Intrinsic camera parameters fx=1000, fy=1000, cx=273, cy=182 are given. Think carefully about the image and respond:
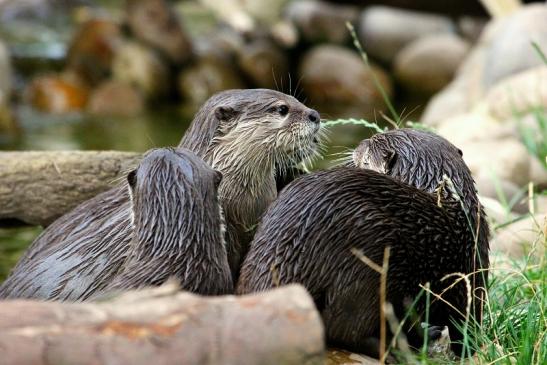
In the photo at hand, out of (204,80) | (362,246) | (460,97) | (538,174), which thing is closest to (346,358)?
(362,246)

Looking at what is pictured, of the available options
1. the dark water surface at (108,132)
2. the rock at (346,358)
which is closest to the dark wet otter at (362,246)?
the rock at (346,358)

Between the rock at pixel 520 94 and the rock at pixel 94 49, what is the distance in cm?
552

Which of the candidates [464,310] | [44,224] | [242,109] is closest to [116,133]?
[44,224]

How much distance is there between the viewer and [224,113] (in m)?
3.21

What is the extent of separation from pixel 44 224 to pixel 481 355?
6.65ft

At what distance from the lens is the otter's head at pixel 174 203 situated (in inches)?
98.9

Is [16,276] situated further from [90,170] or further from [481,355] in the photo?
[481,355]

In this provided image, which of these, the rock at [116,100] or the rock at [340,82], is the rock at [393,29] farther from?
the rock at [116,100]

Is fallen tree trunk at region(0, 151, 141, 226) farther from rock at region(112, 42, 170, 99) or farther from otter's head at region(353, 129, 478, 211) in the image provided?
rock at region(112, 42, 170, 99)

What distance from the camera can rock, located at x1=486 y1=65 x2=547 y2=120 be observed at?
20.4 feet

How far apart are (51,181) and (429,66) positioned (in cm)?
846

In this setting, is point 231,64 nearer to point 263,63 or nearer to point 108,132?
point 263,63

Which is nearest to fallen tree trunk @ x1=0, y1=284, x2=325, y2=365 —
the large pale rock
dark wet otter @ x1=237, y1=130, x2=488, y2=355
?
dark wet otter @ x1=237, y1=130, x2=488, y2=355

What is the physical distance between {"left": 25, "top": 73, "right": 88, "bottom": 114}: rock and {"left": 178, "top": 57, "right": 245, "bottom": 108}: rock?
3.69ft
